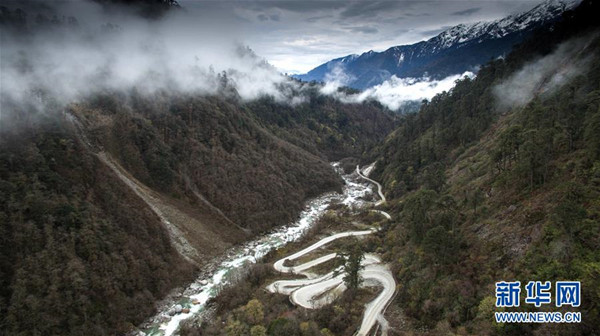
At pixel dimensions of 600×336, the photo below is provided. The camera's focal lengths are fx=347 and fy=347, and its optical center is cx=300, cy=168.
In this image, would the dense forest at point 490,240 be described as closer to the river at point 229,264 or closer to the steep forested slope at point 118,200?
the river at point 229,264

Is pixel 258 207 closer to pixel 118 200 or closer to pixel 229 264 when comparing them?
pixel 229 264

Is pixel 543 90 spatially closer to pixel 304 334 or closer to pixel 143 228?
pixel 304 334

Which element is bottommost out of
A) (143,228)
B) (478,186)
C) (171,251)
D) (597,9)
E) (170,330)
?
(170,330)

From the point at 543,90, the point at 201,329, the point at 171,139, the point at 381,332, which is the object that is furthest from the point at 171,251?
the point at 543,90

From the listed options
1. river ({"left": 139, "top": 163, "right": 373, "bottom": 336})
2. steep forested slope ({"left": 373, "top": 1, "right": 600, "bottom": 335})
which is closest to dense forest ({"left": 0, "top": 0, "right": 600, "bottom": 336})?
steep forested slope ({"left": 373, "top": 1, "right": 600, "bottom": 335})

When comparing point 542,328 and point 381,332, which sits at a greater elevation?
point 542,328

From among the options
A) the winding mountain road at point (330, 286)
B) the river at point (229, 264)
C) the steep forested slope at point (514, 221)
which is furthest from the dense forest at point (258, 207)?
the river at point (229, 264)
